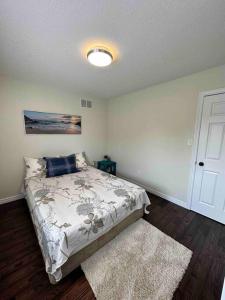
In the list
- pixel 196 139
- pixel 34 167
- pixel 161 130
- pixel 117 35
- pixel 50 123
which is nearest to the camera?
pixel 117 35

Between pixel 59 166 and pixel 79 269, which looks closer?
pixel 79 269

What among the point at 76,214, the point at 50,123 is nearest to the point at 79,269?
the point at 76,214

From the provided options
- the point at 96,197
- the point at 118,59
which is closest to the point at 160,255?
the point at 96,197

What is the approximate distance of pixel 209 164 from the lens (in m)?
2.14

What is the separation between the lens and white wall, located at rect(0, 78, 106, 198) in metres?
2.46

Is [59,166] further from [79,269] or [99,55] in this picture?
[99,55]

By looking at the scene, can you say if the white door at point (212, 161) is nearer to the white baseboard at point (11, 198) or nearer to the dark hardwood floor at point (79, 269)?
the dark hardwood floor at point (79, 269)

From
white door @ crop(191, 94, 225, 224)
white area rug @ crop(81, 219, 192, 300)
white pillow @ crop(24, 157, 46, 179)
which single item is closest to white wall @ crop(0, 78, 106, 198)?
Answer: white pillow @ crop(24, 157, 46, 179)

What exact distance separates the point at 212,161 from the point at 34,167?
10.4ft

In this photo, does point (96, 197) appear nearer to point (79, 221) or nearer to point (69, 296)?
point (79, 221)

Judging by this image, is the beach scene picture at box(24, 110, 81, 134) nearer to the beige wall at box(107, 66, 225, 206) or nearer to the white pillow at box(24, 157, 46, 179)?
the white pillow at box(24, 157, 46, 179)

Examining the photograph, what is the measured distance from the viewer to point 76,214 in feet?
4.84

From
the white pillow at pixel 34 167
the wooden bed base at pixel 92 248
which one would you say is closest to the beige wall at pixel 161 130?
the wooden bed base at pixel 92 248

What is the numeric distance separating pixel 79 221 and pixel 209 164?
2.14 metres
